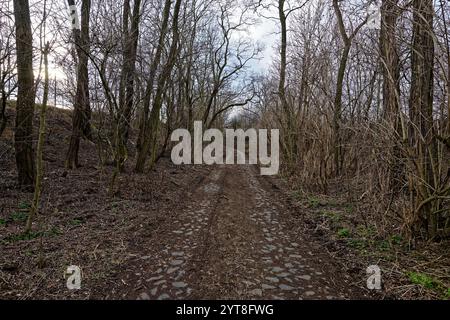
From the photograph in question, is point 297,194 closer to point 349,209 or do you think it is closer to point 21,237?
point 349,209

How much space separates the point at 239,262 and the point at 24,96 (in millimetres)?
6010

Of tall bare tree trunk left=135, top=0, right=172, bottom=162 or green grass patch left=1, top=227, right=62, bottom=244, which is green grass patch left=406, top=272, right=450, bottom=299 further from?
tall bare tree trunk left=135, top=0, right=172, bottom=162

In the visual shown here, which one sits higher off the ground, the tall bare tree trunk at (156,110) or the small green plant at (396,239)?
the tall bare tree trunk at (156,110)

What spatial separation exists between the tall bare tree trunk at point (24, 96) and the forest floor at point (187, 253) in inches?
22.9

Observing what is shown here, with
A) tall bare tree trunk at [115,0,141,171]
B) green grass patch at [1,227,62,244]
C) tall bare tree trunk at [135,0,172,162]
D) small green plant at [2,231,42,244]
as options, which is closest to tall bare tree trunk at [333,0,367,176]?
tall bare tree trunk at [135,0,172,162]

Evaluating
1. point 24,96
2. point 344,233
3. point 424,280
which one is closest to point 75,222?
point 24,96

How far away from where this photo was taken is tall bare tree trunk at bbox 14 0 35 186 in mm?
6027

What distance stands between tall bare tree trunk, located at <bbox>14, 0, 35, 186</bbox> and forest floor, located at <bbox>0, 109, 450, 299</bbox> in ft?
1.91

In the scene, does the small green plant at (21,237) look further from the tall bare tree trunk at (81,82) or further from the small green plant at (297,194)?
the small green plant at (297,194)

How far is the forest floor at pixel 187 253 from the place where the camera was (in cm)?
306

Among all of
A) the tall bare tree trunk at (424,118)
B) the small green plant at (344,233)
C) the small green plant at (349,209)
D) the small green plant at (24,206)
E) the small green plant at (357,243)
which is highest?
the tall bare tree trunk at (424,118)

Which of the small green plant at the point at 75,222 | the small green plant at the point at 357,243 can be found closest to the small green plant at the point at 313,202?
the small green plant at the point at 357,243
